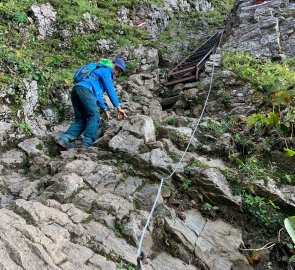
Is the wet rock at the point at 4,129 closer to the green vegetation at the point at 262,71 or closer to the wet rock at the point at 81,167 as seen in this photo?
the wet rock at the point at 81,167

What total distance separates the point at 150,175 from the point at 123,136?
1.21 m

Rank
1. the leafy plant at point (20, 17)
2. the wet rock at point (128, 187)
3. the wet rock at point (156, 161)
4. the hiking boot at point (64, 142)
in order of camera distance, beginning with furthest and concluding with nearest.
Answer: the leafy plant at point (20, 17)
the hiking boot at point (64, 142)
the wet rock at point (156, 161)
the wet rock at point (128, 187)

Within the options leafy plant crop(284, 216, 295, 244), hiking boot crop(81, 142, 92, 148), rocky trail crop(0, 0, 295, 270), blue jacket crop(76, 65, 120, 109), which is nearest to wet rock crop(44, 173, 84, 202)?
rocky trail crop(0, 0, 295, 270)

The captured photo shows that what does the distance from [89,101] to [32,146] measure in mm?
1406

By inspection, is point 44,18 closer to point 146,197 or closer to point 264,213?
point 146,197

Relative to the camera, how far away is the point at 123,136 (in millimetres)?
6227

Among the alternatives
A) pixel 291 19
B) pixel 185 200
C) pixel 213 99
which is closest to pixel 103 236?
pixel 185 200

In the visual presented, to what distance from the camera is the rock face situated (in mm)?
10619

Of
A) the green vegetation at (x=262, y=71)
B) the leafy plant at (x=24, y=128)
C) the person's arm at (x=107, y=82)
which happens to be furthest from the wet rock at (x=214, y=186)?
the leafy plant at (x=24, y=128)

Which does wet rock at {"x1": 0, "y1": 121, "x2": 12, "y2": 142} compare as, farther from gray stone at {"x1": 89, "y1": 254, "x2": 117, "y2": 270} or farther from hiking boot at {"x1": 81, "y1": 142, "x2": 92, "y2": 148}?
gray stone at {"x1": 89, "y1": 254, "x2": 117, "y2": 270}

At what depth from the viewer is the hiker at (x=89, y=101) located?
652cm

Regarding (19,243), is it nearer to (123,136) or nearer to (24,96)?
(123,136)

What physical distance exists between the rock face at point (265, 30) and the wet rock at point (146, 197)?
702 cm

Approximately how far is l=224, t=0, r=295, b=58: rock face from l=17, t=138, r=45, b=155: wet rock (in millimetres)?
7067
